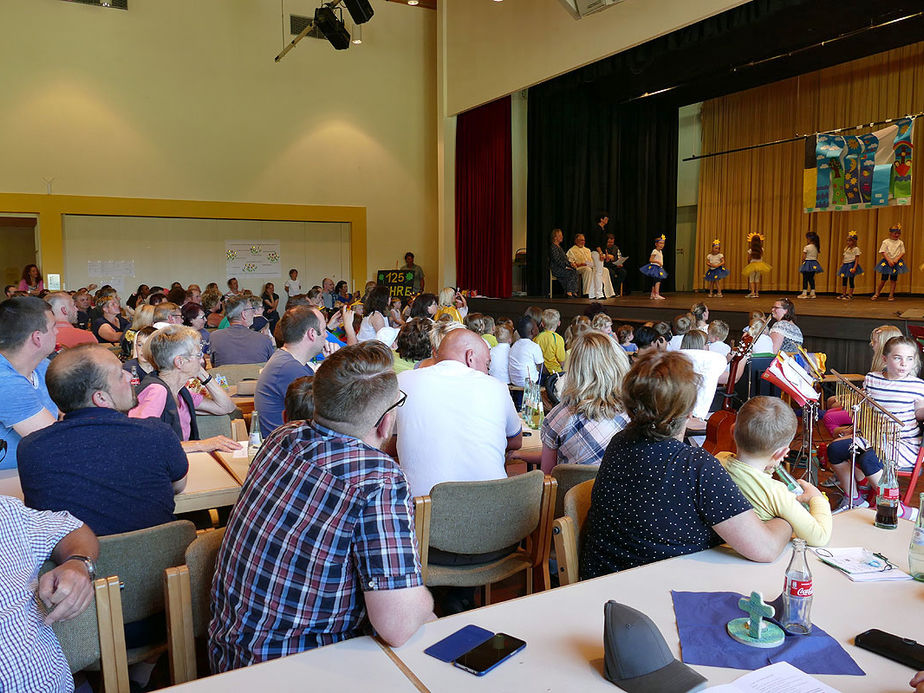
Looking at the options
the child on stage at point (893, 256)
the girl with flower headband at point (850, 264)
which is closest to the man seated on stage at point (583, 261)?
the girl with flower headband at point (850, 264)

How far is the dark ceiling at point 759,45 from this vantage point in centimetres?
889

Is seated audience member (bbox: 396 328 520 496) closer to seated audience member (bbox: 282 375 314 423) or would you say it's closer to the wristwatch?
seated audience member (bbox: 282 375 314 423)

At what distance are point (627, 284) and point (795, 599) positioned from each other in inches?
569

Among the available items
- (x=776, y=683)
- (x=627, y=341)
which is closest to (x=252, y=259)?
(x=627, y=341)

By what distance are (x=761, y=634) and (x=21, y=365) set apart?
121 inches

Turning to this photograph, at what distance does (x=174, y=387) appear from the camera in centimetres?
335

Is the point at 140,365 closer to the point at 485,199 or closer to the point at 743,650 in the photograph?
the point at 743,650

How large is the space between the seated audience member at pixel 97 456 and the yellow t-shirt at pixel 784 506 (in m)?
1.74

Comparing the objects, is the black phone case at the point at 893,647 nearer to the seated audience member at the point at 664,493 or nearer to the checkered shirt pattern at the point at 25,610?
the seated audience member at the point at 664,493

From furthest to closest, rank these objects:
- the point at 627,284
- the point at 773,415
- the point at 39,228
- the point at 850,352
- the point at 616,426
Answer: the point at 627,284, the point at 39,228, the point at 850,352, the point at 616,426, the point at 773,415

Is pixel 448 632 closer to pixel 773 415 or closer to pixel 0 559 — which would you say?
pixel 0 559

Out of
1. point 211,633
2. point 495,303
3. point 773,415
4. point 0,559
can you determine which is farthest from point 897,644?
point 495,303

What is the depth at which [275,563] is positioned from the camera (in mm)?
1560

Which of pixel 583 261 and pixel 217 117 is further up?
pixel 217 117
